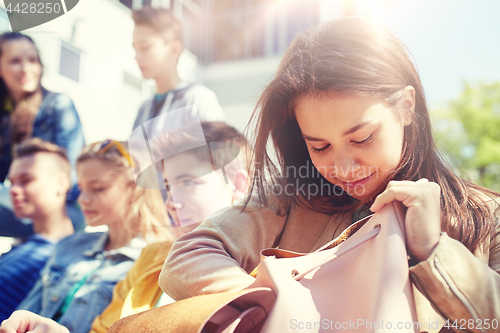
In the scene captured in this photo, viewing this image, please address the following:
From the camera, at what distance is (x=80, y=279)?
77.5 inches

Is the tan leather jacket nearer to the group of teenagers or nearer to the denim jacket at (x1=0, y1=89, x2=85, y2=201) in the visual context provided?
the group of teenagers

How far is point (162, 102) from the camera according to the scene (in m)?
2.51

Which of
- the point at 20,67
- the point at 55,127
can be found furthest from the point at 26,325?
the point at 20,67

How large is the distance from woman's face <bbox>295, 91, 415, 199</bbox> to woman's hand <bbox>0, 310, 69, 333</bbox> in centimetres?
94

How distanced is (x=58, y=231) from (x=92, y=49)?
87.1 inches

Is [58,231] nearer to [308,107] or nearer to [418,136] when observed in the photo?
[308,107]

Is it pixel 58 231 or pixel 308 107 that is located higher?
pixel 308 107

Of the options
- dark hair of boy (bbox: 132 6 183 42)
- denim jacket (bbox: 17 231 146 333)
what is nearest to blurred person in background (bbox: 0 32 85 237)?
denim jacket (bbox: 17 231 146 333)

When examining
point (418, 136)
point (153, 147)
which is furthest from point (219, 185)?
point (418, 136)

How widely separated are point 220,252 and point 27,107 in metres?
2.73

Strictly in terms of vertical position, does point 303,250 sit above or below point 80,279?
above

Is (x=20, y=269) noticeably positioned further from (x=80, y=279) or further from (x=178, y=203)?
(x=178, y=203)

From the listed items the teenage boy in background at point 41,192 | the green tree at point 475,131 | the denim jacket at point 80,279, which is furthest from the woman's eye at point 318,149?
the green tree at point 475,131

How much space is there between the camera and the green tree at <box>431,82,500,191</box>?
12508 mm
